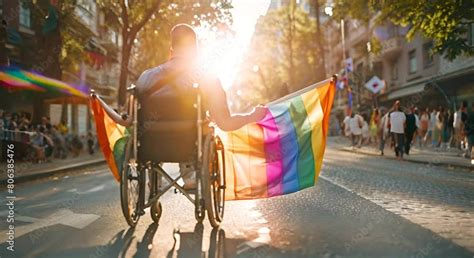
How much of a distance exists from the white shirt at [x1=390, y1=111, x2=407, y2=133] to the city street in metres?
11.2

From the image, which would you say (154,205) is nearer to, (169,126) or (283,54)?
(169,126)

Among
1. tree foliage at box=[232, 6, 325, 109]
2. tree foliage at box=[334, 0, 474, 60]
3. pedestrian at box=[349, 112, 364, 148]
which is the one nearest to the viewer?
tree foliage at box=[334, 0, 474, 60]

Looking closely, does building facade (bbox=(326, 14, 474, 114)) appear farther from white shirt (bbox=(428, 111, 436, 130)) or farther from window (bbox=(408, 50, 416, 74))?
white shirt (bbox=(428, 111, 436, 130))

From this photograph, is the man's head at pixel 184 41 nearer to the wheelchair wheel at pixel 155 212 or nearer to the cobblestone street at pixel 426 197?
the wheelchair wheel at pixel 155 212

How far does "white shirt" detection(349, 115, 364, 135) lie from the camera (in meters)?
27.2

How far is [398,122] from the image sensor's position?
20.2m

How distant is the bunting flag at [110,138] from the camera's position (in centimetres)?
690

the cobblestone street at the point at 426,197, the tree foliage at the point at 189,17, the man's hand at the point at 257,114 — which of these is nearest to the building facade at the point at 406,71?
the tree foliage at the point at 189,17

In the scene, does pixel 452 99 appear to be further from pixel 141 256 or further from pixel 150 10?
pixel 141 256

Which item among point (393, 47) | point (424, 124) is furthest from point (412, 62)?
point (424, 124)

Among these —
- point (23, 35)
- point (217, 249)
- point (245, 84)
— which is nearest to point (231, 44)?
point (23, 35)

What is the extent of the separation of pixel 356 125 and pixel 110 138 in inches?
851

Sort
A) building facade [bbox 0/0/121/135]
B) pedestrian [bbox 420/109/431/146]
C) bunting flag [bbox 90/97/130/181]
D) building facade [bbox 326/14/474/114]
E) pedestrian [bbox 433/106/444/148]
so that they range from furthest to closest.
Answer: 1. building facade [bbox 326/14/474/114]
2. pedestrian [bbox 420/109/431/146]
3. pedestrian [bbox 433/106/444/148]
4. building facade [bbox 0/0/121/135]
5. bunting flag [bbox 90/97/130/181]

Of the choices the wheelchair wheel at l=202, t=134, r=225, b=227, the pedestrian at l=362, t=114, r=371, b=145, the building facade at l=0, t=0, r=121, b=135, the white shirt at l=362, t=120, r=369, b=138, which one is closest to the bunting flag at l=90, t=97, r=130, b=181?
the wheelchair wheel at l=202, t=134, r=225, b=227
